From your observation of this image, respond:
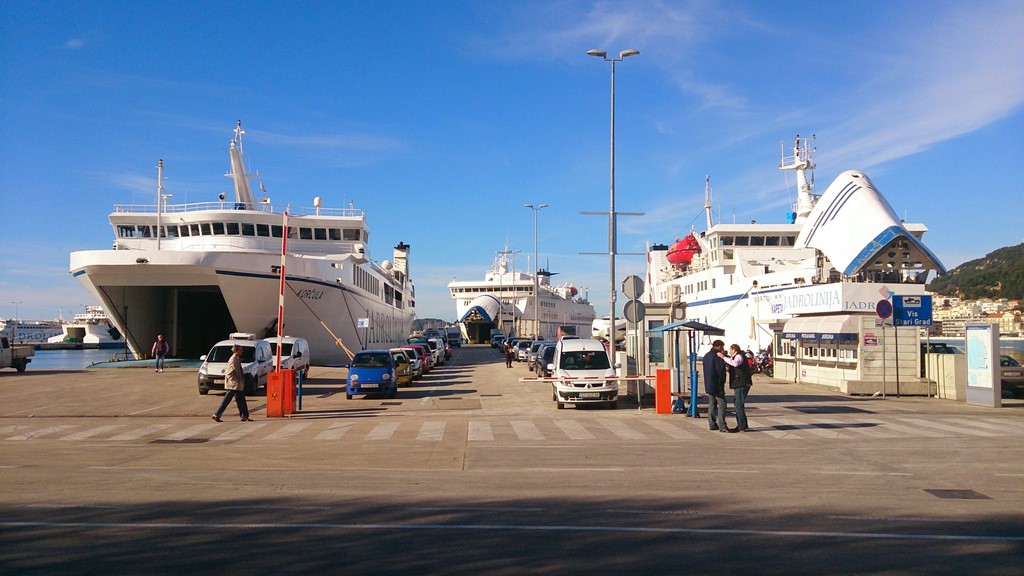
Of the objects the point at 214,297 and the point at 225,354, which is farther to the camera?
the point at 214,297

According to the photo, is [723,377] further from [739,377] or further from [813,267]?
[813,267]

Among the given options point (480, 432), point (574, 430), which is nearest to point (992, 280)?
point (574, 430)

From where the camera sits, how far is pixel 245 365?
77.7ft

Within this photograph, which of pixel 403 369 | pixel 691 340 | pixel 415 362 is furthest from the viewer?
pixel 415 362

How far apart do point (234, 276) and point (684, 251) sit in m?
40.5

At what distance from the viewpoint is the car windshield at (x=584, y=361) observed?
1981 centimetres

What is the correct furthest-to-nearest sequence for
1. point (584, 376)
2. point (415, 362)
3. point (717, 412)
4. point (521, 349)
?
point (521, 349)
point (415, 362)
point (584, 376)
point (717, 412)

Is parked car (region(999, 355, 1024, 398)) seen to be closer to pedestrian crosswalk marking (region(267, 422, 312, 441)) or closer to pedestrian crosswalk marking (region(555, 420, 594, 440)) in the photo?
pedestrian crosswalk marking (region(555, 420, 594, 440))

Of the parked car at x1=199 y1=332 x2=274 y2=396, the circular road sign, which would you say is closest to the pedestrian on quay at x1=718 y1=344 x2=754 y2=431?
the circular road sign

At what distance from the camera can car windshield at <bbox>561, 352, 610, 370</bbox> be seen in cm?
1981

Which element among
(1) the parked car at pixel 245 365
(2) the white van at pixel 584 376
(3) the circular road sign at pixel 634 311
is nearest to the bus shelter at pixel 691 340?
(3) the circular road sign at pixel 634 311

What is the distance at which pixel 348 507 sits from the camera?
309 inches

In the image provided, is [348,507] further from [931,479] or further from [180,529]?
[931,479]

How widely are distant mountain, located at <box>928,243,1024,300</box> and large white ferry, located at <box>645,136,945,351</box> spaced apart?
48.7m
